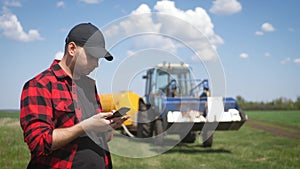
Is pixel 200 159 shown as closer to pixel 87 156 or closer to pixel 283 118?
pixel 87 156

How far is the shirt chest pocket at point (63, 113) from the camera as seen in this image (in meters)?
1.83

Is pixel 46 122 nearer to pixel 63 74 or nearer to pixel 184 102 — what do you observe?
pixel 63 74

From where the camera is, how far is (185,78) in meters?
12.6

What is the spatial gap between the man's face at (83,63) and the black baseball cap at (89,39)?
2 centimetres

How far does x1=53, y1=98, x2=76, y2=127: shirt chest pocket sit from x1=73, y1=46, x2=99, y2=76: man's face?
166mm

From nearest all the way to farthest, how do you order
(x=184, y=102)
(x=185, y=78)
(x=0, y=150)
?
(x=0, y=150)
(x=184, y=102)
(x=185, y=78)

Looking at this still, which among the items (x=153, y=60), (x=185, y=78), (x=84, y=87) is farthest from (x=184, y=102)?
(x=84, y=87)

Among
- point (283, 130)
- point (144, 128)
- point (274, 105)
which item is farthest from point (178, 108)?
point (274, 105)

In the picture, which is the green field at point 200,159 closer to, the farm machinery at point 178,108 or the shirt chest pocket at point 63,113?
the farm machinery at point 178,108

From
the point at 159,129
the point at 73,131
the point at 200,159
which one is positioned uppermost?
the point at 73,131

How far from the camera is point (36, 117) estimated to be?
1715 millimetres

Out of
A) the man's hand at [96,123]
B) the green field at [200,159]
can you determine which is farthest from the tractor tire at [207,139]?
the man's hand at [96,123]

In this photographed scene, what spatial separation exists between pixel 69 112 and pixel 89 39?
14.5 inches

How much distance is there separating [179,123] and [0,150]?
4051mm
